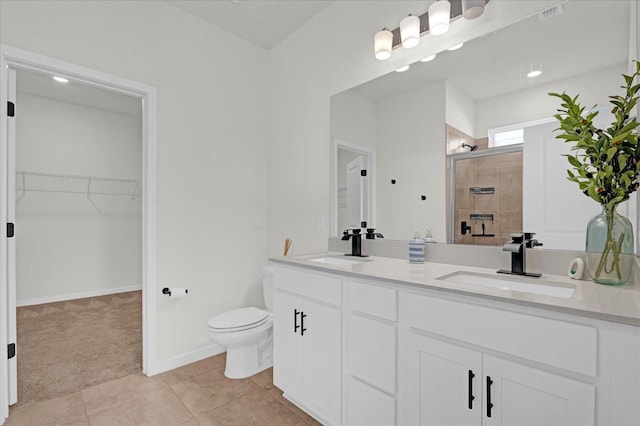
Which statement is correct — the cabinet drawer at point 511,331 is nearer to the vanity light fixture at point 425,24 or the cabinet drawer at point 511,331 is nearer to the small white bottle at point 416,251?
the small white bottle at point 416,251

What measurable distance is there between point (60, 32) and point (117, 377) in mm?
2307

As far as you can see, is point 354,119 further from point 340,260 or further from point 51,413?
point 51,413

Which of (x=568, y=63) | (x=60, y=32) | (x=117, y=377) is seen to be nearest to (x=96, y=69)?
(x=60, y=32)

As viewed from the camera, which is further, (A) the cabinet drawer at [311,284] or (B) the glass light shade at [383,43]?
Result: (B) the glass light shade at [383,43]

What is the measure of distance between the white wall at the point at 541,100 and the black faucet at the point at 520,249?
550mm

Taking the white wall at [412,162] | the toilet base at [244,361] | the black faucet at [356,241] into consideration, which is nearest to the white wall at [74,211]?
the toilet base at [244,361]

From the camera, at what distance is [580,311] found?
87 centimetres

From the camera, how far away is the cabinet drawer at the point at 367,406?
1.34 metres

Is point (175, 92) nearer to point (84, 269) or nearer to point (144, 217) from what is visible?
point (144, 217)

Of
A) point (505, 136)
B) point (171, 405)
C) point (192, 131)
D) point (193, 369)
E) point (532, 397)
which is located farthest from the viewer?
point (192, 131)

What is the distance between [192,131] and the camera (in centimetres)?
251

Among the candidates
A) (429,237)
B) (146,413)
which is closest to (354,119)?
(429,237)

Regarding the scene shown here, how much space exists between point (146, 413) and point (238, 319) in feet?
2.37

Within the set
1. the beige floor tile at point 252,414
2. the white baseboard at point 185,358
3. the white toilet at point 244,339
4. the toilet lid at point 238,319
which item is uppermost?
the toilet lid at point 238,319
